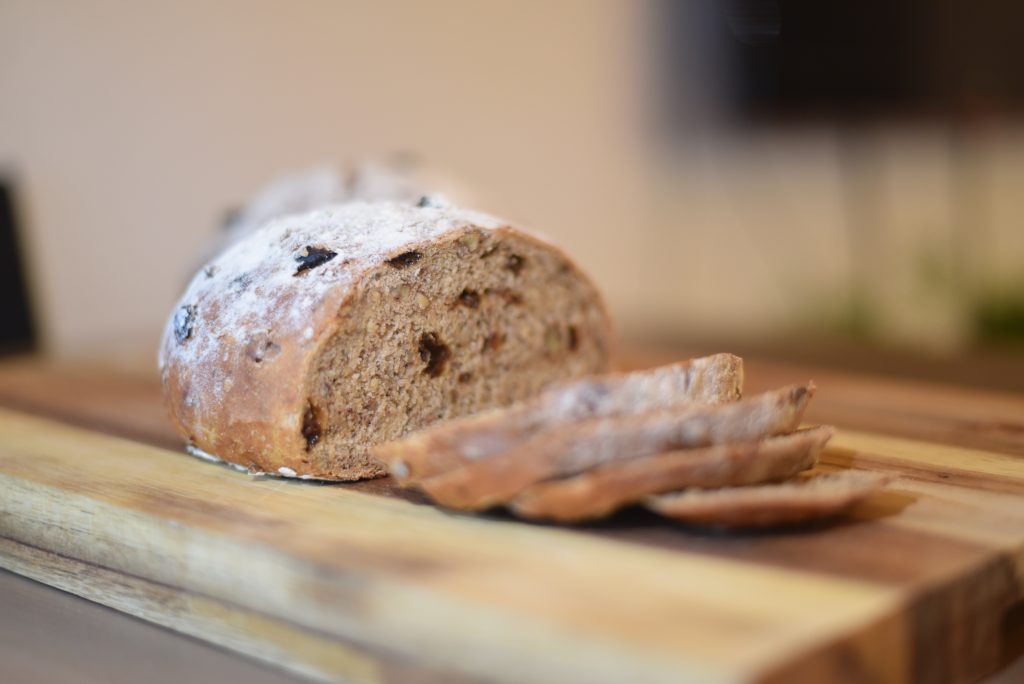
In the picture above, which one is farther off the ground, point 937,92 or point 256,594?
point 937,92

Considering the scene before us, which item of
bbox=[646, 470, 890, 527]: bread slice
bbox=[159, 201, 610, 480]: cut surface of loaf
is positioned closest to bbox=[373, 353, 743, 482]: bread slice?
bbox=[646, 470, 890, 527]: bread slice

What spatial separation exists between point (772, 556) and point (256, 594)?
71cm

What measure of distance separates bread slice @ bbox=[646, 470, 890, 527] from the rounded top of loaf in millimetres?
739

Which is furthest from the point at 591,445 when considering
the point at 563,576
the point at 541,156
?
the point at 541,156

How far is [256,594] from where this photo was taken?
1503 millimetres

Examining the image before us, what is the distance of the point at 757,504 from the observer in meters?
1.48

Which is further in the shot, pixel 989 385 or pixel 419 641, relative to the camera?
pixel 989 385

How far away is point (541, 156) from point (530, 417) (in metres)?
3.98

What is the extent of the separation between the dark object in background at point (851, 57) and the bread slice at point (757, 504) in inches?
165

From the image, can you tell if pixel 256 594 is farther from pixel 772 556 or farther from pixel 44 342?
pixel 44 342

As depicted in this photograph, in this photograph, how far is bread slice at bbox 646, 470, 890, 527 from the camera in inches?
58.2

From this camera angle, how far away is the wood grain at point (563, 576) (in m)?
1.19

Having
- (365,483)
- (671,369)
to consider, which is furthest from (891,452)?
(365,483)

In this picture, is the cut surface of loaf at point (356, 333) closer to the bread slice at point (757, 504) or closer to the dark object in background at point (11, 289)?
the bread slice at point (757, 504)
